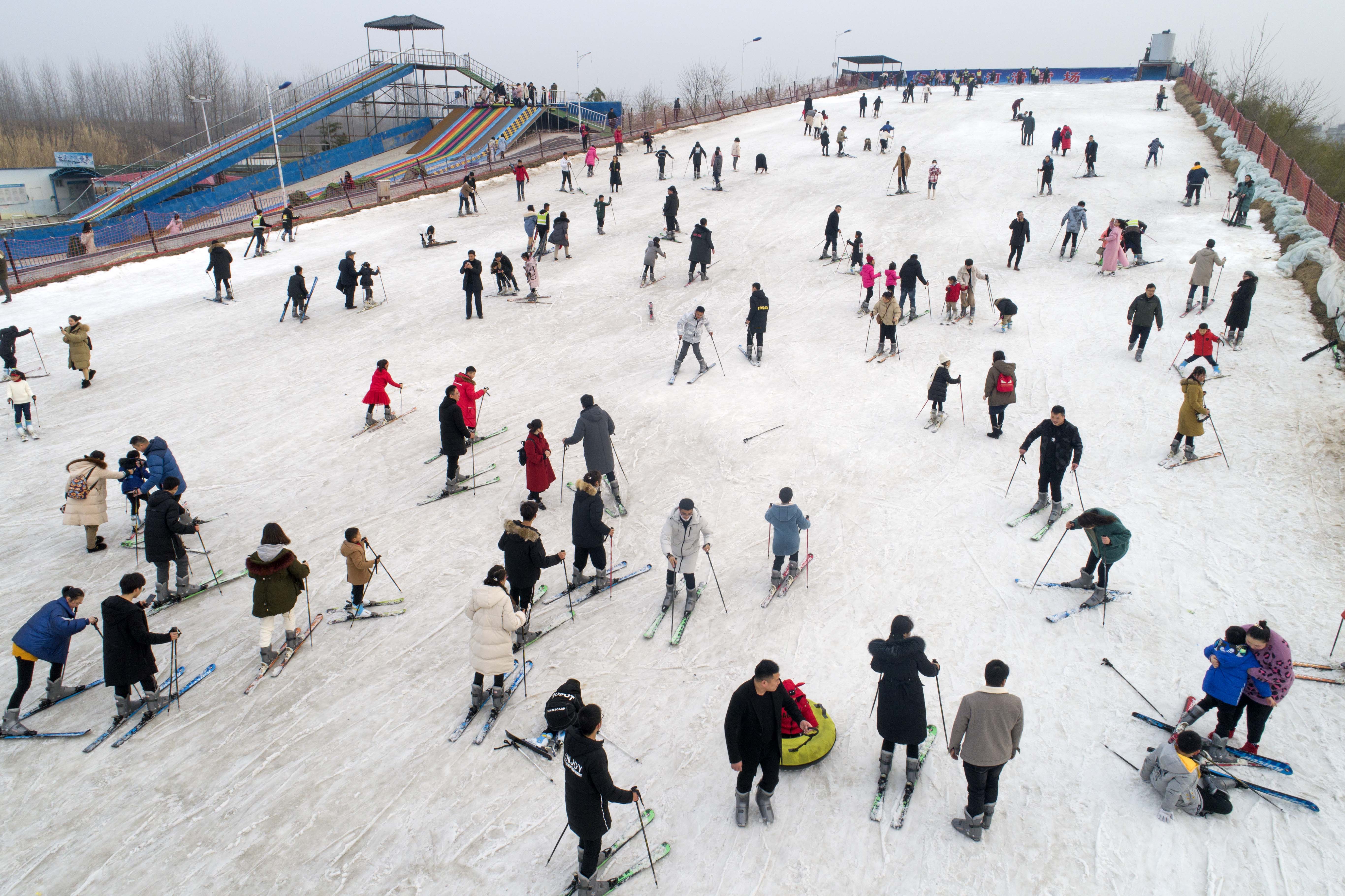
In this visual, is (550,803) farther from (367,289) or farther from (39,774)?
(367,289)

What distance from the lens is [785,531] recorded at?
8.32 meters

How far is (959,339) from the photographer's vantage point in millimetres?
15734

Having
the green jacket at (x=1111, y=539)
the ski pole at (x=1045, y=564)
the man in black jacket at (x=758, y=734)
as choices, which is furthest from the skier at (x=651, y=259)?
the man in black jacket at (x=758, y=734)

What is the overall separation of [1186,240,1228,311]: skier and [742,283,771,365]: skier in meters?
8.74

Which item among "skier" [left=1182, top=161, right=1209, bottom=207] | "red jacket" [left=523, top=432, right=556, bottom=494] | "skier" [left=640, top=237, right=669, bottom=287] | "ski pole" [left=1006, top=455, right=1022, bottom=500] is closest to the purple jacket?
"ski pole" [left=1006, top=455, right=1022, bottom=500]

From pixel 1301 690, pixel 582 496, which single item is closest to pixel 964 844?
pixel 1301 690

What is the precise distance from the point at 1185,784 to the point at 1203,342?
8.89 meters

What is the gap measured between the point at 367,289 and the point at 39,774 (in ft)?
47.9

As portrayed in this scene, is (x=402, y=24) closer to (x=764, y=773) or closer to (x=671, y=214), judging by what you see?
(x=671, y=214)

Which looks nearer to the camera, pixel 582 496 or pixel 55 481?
pixel 582 496

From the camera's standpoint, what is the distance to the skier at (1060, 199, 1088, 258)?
1880cm

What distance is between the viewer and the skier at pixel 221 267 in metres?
19.3

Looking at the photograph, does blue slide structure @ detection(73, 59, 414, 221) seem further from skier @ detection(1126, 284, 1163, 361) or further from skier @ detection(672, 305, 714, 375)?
skier @ detection(1126, 284, 1163, 361)

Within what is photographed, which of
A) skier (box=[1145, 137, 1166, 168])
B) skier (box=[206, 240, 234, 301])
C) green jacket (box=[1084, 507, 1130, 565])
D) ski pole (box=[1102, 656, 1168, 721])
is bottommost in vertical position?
ski pole (box=[1102, 656, 1168, 721])
